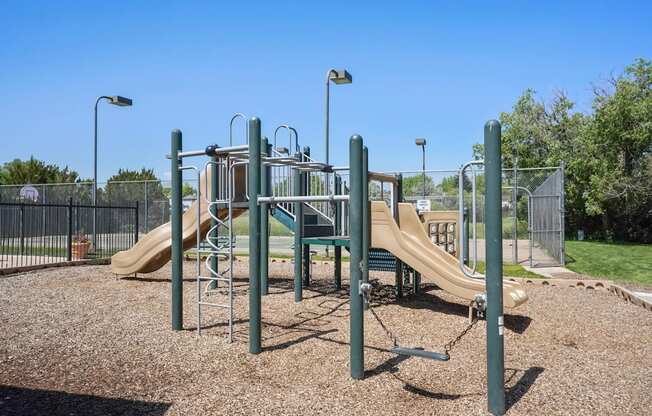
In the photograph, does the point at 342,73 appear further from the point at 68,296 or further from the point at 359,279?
the point at 359,279

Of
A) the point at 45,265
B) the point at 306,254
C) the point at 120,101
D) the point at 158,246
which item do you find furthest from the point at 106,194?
the point at 306,254

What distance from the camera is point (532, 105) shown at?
106 ft

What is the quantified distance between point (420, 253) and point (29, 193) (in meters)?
22.8

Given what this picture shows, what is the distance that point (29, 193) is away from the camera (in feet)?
79.7

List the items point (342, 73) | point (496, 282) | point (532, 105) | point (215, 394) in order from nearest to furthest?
point (496, 282), point (215, 394), point (342, 73), point (532, 105)

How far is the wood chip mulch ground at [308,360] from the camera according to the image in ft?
14.0

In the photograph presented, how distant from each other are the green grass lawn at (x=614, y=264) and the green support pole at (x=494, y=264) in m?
9.37

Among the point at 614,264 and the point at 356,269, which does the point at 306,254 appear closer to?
the point at 356,269

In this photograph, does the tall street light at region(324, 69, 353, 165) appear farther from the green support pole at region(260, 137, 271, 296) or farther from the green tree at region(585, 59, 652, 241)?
the green tree at region(585, 59, 652, 241)

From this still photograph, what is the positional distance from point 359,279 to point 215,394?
1677 millimetres

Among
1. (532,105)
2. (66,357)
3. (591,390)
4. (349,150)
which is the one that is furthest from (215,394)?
(532,105)

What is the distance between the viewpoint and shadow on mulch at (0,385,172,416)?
4055 mm

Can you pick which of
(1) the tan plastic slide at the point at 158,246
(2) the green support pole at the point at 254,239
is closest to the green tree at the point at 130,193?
(1) the tan plastic slide at the point at 158,246

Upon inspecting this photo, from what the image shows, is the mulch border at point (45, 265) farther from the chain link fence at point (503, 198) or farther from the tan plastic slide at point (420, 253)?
the tan plastic slide at point (420, 253)
